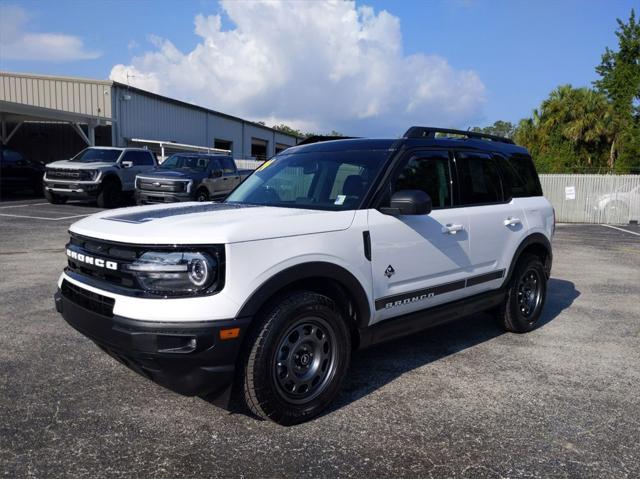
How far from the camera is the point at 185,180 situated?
14.7m

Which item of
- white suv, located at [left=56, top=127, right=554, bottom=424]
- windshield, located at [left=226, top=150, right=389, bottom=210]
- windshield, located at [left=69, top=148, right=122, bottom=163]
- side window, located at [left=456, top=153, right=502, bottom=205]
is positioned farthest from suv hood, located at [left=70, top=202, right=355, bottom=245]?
windshield, located at [left=69, top=148, right=122, bottom=163]

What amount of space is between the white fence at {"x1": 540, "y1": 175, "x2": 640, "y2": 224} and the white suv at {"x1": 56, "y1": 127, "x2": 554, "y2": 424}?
17629 mm

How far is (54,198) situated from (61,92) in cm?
1256

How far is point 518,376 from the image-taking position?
4105 mm

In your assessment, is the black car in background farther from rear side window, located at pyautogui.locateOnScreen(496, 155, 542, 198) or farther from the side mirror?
the side mirror

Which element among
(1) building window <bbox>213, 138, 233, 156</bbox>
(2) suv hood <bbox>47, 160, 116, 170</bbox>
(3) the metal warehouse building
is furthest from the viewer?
(1) building window <bbox>213, 138, 233, 156</bbox>

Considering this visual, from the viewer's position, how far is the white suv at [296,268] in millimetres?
2838

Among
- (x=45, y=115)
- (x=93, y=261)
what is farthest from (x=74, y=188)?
(x=93, y=261)

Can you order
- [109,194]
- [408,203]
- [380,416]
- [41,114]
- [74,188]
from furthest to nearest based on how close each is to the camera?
1. [41,114]
2. [109,194]
3. [74,188]
4. [408,203]
5. [380,416]

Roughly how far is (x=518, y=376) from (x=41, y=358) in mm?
3784

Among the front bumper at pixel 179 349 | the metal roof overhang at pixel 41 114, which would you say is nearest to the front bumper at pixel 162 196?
the metal roof overhang at pixel 41 114

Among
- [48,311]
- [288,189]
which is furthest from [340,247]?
[48,311]

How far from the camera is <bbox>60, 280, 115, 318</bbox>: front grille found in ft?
9.82

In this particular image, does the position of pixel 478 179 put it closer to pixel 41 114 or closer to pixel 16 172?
pixel 16 172
